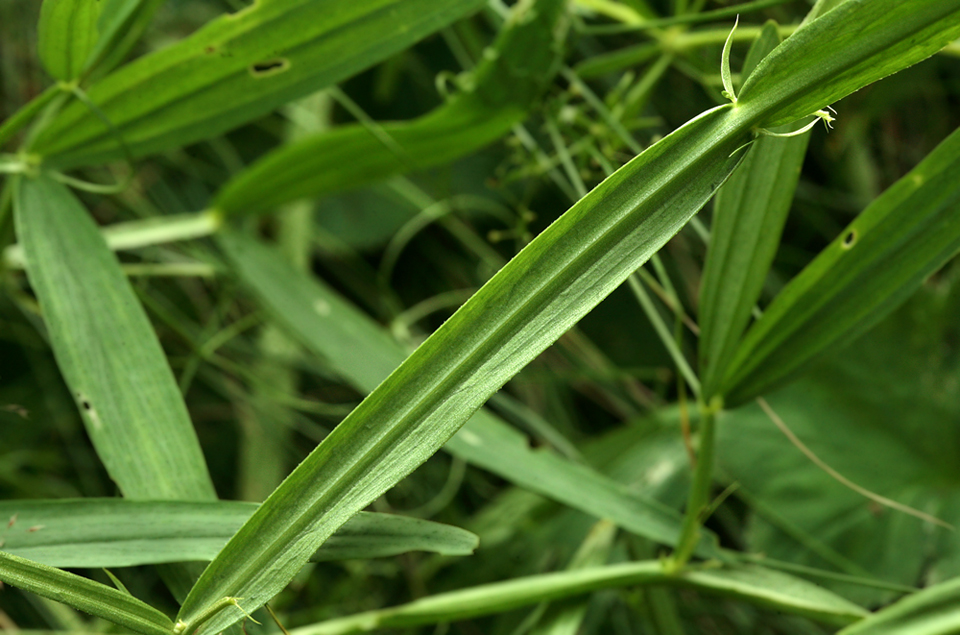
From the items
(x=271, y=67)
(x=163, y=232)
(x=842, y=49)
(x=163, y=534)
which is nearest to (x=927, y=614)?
(x=842, y=49)

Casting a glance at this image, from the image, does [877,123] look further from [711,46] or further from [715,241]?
[715,241]

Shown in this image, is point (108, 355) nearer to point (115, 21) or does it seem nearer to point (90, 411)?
point (90, 411)

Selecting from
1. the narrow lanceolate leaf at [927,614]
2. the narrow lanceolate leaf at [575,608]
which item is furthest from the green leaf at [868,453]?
the narrow lanceolate leaf at [927,614]

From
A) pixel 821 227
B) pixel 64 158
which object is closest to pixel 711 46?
pixel 821 227

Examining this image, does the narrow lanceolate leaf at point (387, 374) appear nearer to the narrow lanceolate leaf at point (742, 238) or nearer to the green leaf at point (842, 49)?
the narrow lanceolate leaf at point (742, 238)

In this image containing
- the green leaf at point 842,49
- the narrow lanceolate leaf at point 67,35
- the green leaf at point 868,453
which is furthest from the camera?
the green leaf at point 868,453

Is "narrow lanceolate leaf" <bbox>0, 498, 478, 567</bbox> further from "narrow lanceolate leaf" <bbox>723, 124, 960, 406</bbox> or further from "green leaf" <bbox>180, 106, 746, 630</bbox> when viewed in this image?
"narrow lanceolate leaf" <bbox>723, 124, 960, 406</bbox>

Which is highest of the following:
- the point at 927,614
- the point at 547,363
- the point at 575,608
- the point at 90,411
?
the point at 547,363
